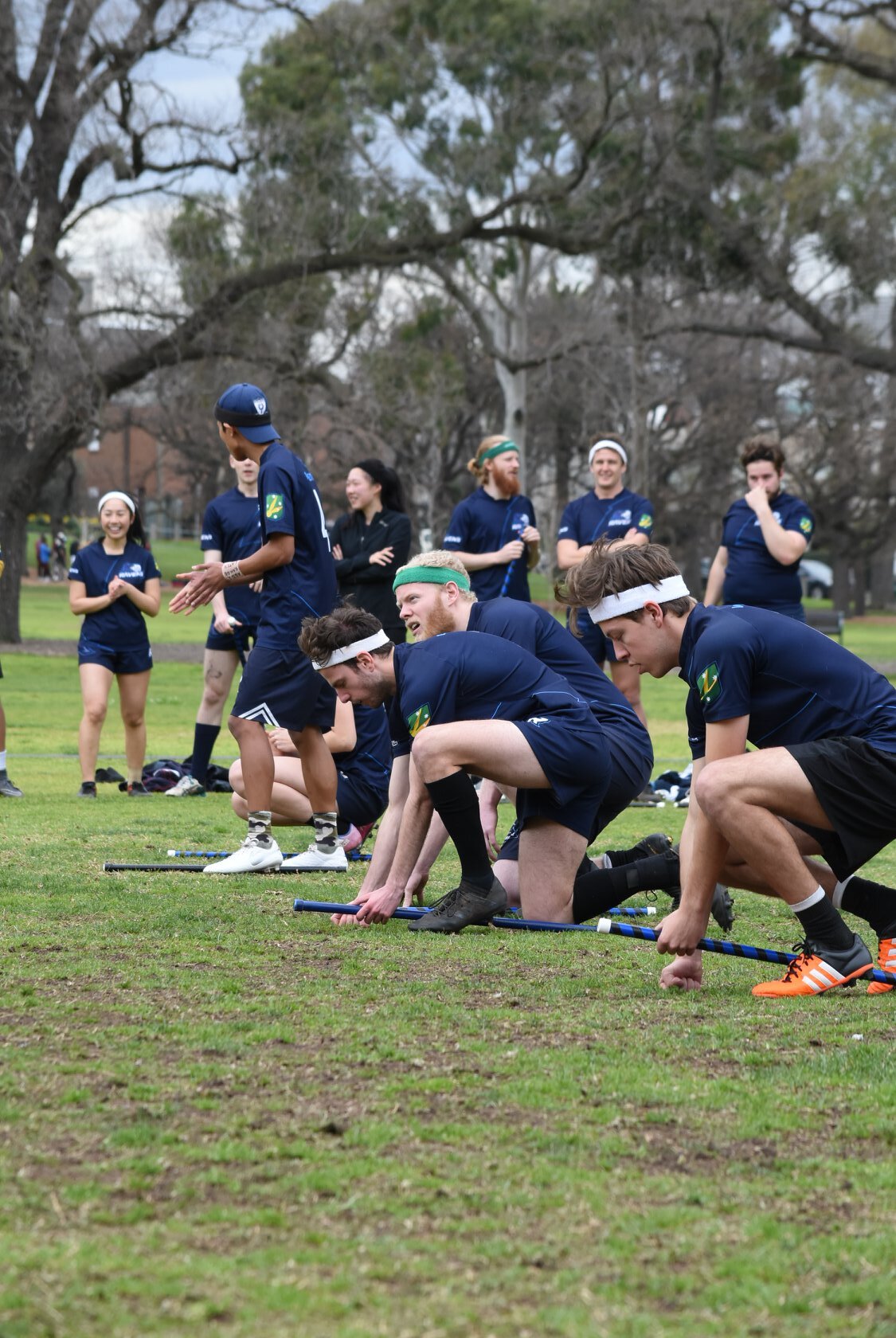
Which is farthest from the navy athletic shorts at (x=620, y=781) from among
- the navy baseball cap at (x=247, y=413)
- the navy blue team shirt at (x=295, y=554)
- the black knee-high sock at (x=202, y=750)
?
the black knee-high sock at (x=202, y=750)

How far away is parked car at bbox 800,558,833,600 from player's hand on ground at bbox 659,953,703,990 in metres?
58.2

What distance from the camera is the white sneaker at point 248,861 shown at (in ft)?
23.5

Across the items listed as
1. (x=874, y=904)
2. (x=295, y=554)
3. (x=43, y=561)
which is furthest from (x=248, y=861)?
(x=43, y=561)

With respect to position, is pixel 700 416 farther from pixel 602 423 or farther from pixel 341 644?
pixel 341 644

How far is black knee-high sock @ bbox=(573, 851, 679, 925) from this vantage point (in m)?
6.19

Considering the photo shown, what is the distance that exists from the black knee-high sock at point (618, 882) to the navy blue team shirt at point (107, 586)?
513 centimetres

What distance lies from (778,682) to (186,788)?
6.51 metres

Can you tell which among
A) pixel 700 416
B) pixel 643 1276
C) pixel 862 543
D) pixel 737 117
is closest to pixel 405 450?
pixel 700 416

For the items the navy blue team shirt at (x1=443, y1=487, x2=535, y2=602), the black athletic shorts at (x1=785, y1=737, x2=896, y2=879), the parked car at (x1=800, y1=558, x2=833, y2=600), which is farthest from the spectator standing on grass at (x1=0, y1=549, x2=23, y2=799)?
the parked car at (x1=800, y1=558, x2=833, y2=600)

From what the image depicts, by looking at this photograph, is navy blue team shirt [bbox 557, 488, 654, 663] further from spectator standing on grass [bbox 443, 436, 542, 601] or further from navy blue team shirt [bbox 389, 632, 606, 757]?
navy blue team shirt [bbox 389, 632, 606, 757]

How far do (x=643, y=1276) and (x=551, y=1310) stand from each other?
232mm

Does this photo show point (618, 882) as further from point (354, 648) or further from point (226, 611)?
point (226, 611)

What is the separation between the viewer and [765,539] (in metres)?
9.97

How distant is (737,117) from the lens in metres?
31.3
